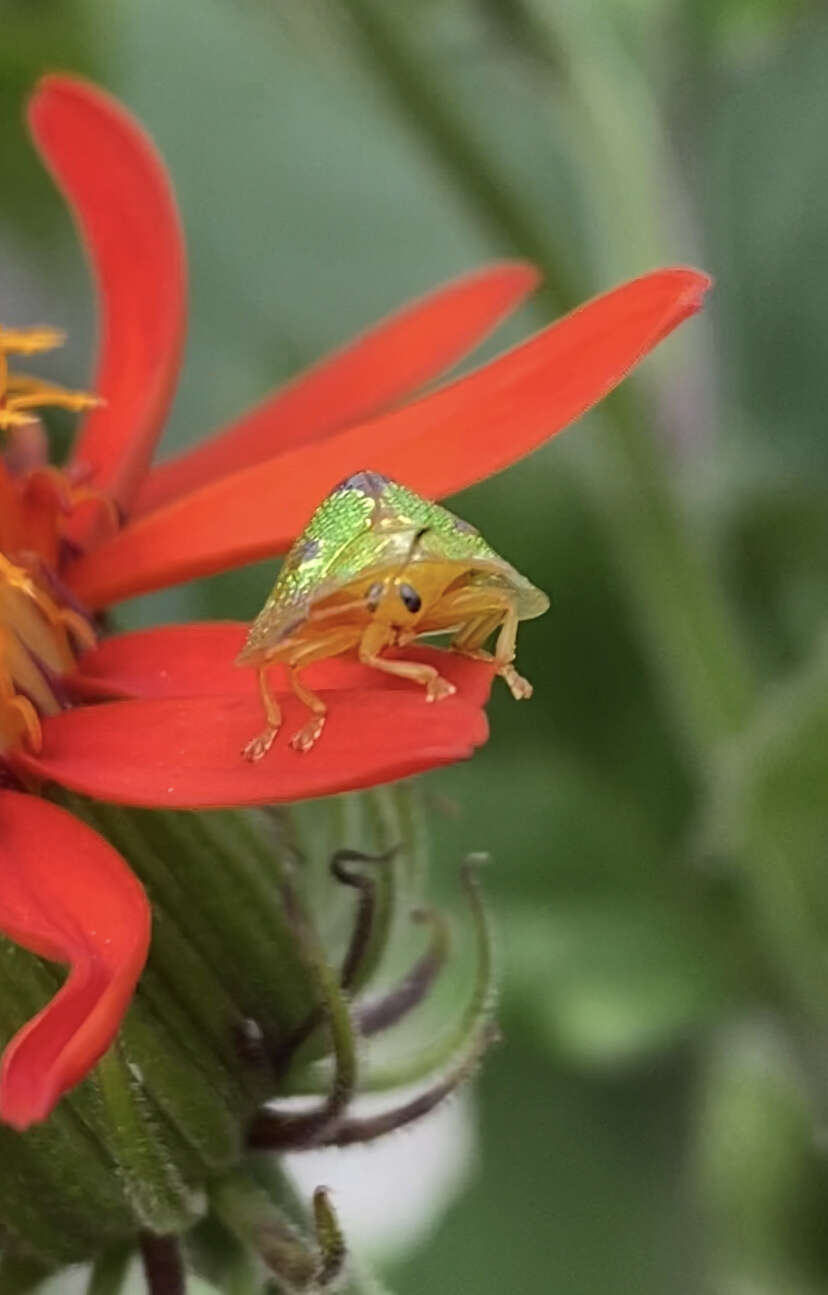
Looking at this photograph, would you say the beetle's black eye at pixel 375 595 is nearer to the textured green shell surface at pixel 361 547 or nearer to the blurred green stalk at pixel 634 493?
the textured green shell surface at pixel 361 547

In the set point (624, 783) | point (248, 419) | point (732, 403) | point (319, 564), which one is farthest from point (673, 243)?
point (319, 564)

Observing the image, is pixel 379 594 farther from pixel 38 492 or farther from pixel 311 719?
pixel 38 492

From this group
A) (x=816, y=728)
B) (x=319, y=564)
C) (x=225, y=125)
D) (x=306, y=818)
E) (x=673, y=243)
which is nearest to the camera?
(x=319, y=564)

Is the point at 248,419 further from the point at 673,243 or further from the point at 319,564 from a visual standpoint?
the point at 673,243

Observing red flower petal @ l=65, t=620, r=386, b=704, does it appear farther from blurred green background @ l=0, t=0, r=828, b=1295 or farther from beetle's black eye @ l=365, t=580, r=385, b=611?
blurred green background @ l=0, t=0, r=828, b=1295

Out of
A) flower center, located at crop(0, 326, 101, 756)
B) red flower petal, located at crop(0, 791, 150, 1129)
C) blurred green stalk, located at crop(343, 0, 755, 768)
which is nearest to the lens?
red flower petal, located at crop(0, 791, 150, 1129)

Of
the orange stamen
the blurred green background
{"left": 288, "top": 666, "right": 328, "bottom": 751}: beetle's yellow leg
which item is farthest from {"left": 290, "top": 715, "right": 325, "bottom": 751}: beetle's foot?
the blurred green background
